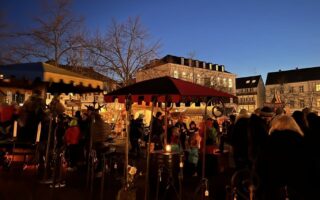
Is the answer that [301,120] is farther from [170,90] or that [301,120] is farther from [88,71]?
A: [88,71]

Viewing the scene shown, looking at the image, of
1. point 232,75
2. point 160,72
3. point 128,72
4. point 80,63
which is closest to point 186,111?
point 160,72

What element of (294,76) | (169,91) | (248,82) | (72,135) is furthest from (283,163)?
(248,82)

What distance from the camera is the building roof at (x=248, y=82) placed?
83.8 m

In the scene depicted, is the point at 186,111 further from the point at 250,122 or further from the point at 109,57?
the point at 250,122

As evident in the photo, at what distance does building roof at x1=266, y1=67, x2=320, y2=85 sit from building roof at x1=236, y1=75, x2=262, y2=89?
3.18m

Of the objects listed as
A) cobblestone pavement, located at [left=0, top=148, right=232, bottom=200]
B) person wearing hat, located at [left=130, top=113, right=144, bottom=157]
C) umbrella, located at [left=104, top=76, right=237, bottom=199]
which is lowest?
cobblestone pavement, located at [left=0, top=148, right=232, bottom=200]

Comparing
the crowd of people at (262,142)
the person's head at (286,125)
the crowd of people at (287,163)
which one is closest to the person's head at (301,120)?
the crowd of people at (262,142)

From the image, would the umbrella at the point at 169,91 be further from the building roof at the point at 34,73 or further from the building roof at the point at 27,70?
the building roof at the point at 27,70

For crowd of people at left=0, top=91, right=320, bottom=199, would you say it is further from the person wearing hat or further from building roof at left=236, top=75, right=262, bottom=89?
building roof at left=236, top=75, right=262, bottom=89

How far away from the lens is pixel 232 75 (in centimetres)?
7206

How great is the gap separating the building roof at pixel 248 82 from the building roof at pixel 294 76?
318 cm

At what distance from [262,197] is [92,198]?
359cm

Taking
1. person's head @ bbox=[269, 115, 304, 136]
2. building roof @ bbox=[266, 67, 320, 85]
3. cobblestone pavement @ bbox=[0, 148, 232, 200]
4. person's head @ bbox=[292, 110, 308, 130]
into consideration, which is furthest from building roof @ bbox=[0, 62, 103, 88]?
building roof @ bbox=[266, 67, 320, 85]

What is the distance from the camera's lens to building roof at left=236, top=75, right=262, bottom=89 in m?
83.8
